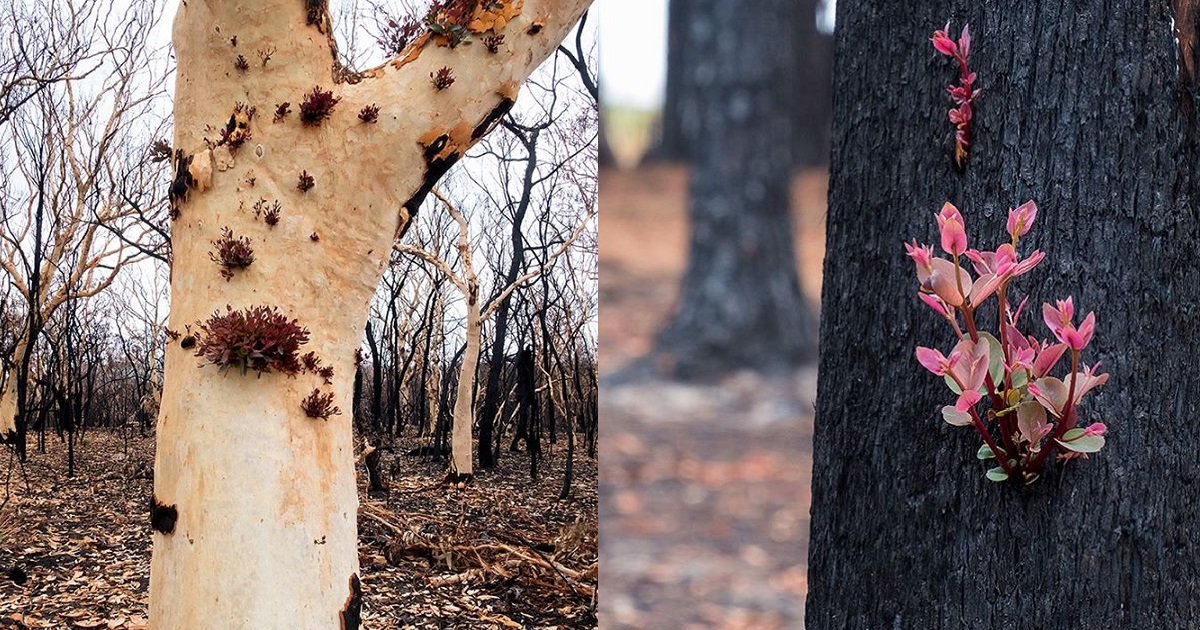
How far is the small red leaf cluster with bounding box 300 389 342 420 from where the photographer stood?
173 centimetres

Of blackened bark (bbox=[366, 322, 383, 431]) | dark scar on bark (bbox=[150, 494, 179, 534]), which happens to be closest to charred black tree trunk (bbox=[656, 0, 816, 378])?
blackened bark (bbox=[366, 322, 383, 431])

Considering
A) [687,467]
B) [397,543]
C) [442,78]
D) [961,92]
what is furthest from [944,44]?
[687,467]

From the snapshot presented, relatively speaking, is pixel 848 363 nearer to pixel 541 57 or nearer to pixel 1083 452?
pixel 1083 452

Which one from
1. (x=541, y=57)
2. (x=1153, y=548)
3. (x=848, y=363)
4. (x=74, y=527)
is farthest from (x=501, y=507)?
(x=1153, y=548)

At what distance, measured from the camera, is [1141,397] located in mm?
663

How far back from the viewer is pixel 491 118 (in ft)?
6.26

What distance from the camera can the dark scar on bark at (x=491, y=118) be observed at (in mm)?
1886

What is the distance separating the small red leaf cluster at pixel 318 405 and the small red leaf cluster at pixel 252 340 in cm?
5

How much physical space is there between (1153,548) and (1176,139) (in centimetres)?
28

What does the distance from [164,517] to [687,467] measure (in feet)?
5.24

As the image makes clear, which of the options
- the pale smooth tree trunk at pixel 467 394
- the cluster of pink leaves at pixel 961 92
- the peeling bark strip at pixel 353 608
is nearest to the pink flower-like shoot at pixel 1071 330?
the cluster of pink leaves at pixel 961 92

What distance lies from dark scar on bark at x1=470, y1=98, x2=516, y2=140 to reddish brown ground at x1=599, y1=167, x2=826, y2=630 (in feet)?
2.34

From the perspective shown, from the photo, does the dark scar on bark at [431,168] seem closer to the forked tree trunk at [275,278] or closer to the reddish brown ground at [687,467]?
the forked tree trunk at [275,278]

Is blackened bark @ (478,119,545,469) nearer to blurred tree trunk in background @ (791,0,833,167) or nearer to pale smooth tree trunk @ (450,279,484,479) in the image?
pale smooth tree trunk @ (450,279,484,479)
